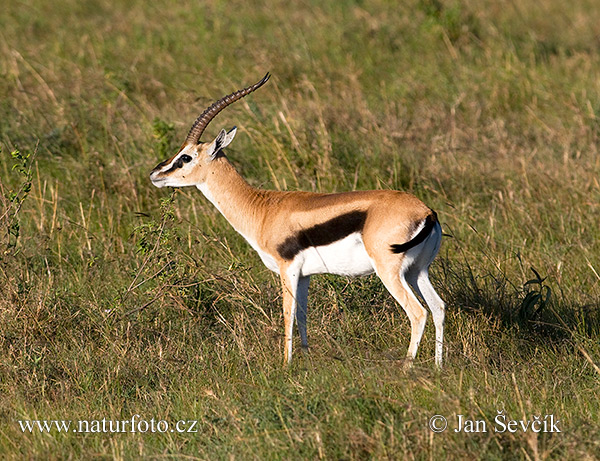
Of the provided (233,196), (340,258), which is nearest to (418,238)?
(340,258)

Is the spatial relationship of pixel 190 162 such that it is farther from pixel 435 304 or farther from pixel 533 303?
pixel 533 303

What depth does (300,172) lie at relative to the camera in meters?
7.86

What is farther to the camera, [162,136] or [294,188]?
[162,136]

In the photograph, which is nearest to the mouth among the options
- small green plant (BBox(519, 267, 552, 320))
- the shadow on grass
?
the shadow on grass

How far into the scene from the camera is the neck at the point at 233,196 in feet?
18.2

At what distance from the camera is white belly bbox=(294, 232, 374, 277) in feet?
16.3

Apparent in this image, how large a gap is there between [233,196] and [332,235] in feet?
3.14

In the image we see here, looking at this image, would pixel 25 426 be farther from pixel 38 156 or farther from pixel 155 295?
pixel 38 156

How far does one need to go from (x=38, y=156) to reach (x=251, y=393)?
4448mm

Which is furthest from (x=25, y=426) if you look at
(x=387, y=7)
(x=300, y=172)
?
(x=387, y=7)

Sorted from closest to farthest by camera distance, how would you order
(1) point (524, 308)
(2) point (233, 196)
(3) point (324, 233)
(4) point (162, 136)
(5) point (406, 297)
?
(5) point (406, 297), (3) point (324, 233), (1) point (524, 308), (2) point (233, 196), (4) point (162, 136)

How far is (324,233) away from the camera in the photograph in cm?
501

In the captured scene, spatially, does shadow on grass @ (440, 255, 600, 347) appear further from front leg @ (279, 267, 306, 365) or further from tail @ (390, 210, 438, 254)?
front leg @ (279, 267, 306, 365)

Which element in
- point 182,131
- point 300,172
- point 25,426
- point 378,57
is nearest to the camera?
point 25,426
